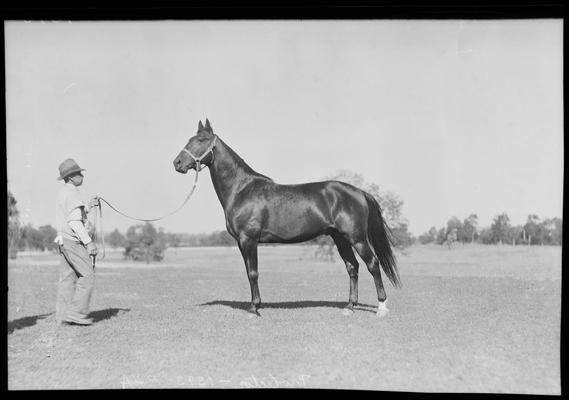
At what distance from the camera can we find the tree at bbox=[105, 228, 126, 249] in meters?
7.48

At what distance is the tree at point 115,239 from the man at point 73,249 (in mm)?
595

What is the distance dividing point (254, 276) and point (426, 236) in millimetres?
Result: 2443

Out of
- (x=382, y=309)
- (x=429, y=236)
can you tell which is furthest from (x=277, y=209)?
(x=429, y=236)

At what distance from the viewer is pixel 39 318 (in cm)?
711

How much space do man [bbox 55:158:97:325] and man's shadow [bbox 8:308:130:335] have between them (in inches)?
11.0

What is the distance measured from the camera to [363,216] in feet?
23.2

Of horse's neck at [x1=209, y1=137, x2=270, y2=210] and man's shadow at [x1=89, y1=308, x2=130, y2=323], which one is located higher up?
horse's neck at [x1=209, y1=137, x2=270, y2=210]

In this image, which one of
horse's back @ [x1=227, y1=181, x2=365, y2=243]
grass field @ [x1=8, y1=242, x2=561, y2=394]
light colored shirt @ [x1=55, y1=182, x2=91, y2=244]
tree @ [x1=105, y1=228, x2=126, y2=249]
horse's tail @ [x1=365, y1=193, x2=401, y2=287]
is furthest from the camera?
tree @ [x1=105, y1=228, x2=126, y2=249]

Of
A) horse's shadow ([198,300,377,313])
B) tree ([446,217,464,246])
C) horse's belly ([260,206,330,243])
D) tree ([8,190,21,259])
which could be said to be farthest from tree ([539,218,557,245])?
tree ([8,190,21,259])

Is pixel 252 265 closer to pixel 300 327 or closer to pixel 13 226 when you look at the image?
pixel 300 327

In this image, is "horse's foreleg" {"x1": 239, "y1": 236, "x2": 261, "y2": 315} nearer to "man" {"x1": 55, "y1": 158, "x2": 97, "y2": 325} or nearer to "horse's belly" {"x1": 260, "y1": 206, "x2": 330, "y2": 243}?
"horse's belly" {"x1": 260, "y1": 206, "x2": 330, "y2": 243}

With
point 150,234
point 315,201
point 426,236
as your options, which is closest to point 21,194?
point 150,234

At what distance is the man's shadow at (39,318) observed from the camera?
6855 mm

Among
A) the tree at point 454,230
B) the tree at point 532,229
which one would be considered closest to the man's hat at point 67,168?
the tree at point 454,230
